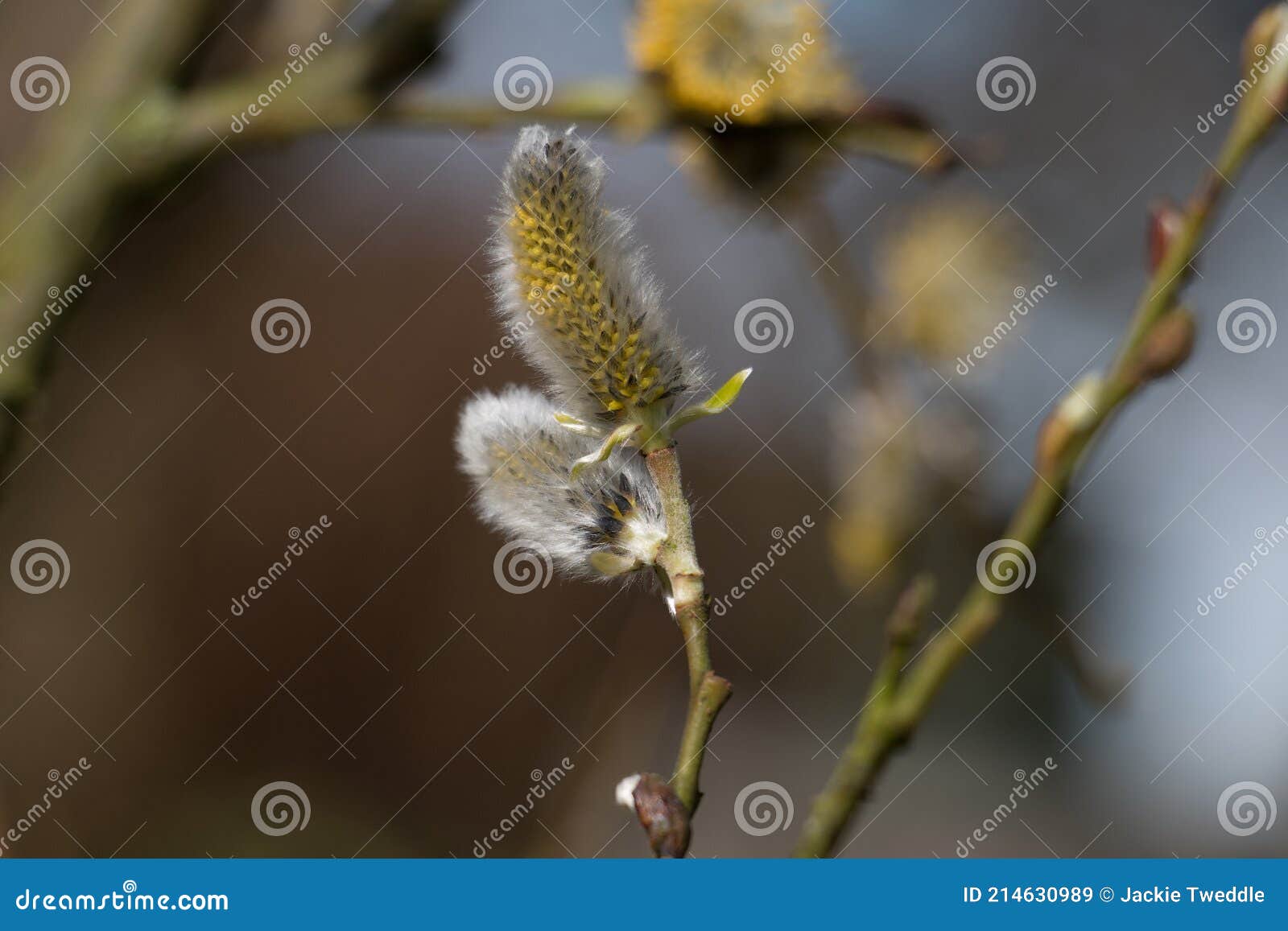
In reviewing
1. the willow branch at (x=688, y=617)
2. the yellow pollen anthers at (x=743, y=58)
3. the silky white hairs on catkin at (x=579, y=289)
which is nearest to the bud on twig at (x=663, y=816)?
the willow branch at (x=688, y=617)

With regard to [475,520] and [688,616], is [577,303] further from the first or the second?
[475,520]

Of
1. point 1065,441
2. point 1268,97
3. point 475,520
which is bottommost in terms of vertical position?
point 475,520

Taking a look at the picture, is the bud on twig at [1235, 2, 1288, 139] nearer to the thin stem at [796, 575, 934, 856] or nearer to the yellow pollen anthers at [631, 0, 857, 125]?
the thin stem at [796, 575, 934, 856]

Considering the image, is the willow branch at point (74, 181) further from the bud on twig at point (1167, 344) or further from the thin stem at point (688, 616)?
the bud on twig at point (1167, 344)

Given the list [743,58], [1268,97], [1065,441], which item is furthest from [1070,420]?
[743,58]

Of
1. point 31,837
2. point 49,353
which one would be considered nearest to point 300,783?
point 31,837

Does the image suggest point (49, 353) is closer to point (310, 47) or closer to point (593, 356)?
point (310, 47)
